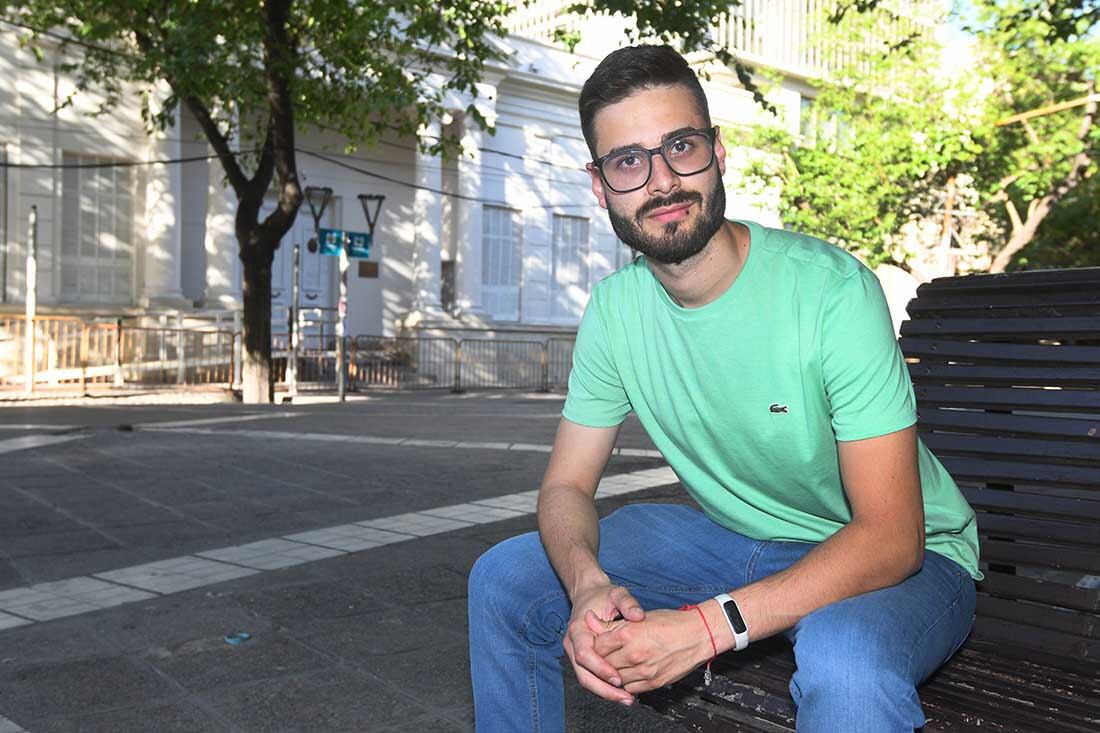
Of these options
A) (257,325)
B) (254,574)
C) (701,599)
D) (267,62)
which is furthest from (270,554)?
(257,325)

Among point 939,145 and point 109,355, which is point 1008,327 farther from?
point 939,145

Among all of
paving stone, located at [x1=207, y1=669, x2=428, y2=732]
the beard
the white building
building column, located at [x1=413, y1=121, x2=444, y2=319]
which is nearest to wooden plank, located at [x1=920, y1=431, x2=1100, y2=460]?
the beard

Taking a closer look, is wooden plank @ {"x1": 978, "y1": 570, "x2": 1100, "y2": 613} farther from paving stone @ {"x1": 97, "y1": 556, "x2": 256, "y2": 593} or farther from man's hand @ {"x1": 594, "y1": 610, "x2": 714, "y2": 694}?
paving stone @ {"x1": 97, "y1": 556, "x2": 256, "y2": 593}

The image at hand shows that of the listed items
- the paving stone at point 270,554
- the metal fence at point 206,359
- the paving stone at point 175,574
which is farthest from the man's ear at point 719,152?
the metal fence at point 206,359

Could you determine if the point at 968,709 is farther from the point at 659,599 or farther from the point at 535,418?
the point at 535,418

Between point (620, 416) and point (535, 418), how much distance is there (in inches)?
474

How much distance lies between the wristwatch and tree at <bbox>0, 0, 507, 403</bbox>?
37.5 feet

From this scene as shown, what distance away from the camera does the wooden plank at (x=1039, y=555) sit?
8.39 ft

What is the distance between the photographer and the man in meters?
2.01

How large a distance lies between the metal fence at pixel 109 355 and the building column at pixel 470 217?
7517 millimetres

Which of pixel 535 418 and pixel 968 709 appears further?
pixel 535 418

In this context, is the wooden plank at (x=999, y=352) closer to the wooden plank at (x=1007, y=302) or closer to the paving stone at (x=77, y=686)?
the wooden plank at (x=1007, y=302)

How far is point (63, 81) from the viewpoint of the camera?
20.1m

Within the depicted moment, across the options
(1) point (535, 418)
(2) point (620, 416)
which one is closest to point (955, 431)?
(2) point (620, 416)
